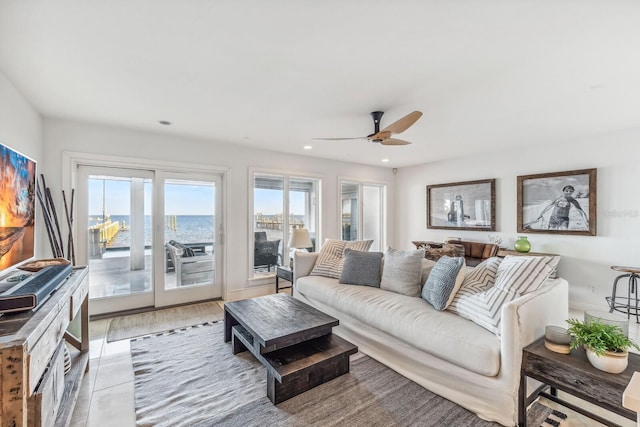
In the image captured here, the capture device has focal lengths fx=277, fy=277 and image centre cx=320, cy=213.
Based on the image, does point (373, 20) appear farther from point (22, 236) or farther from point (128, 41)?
point (22, 236)

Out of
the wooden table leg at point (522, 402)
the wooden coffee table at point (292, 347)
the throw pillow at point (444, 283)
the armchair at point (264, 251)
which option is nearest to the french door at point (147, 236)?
the armchair at point (264, 251)

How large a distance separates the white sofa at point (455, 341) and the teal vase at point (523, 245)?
2.39 metres

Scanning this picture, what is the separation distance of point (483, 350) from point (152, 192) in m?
4.09

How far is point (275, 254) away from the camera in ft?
16.1

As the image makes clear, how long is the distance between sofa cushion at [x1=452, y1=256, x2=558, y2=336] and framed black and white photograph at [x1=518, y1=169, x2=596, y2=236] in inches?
105

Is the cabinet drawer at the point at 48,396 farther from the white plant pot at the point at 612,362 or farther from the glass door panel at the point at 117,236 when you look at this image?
the white plant pot at the point at 612,362

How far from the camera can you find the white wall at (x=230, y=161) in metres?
3.21

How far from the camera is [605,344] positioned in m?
1.50

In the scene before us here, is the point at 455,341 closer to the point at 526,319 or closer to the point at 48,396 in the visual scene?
the point at 526,319

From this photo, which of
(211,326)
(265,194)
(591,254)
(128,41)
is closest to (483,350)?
(211,326)

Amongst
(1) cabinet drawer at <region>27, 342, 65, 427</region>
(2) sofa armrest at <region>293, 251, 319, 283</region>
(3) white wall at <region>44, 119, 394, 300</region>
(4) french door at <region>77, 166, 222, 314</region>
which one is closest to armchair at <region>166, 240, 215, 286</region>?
(4) french door at <region>77, 166, 222, 314</region>

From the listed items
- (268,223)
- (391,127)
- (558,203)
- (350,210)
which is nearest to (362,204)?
(350,210)

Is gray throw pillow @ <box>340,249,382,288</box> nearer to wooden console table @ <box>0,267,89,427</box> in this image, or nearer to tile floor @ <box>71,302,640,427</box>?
tile floor @ <box>71,302,640,427</box>

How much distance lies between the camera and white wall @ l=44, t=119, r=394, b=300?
3215 mm
